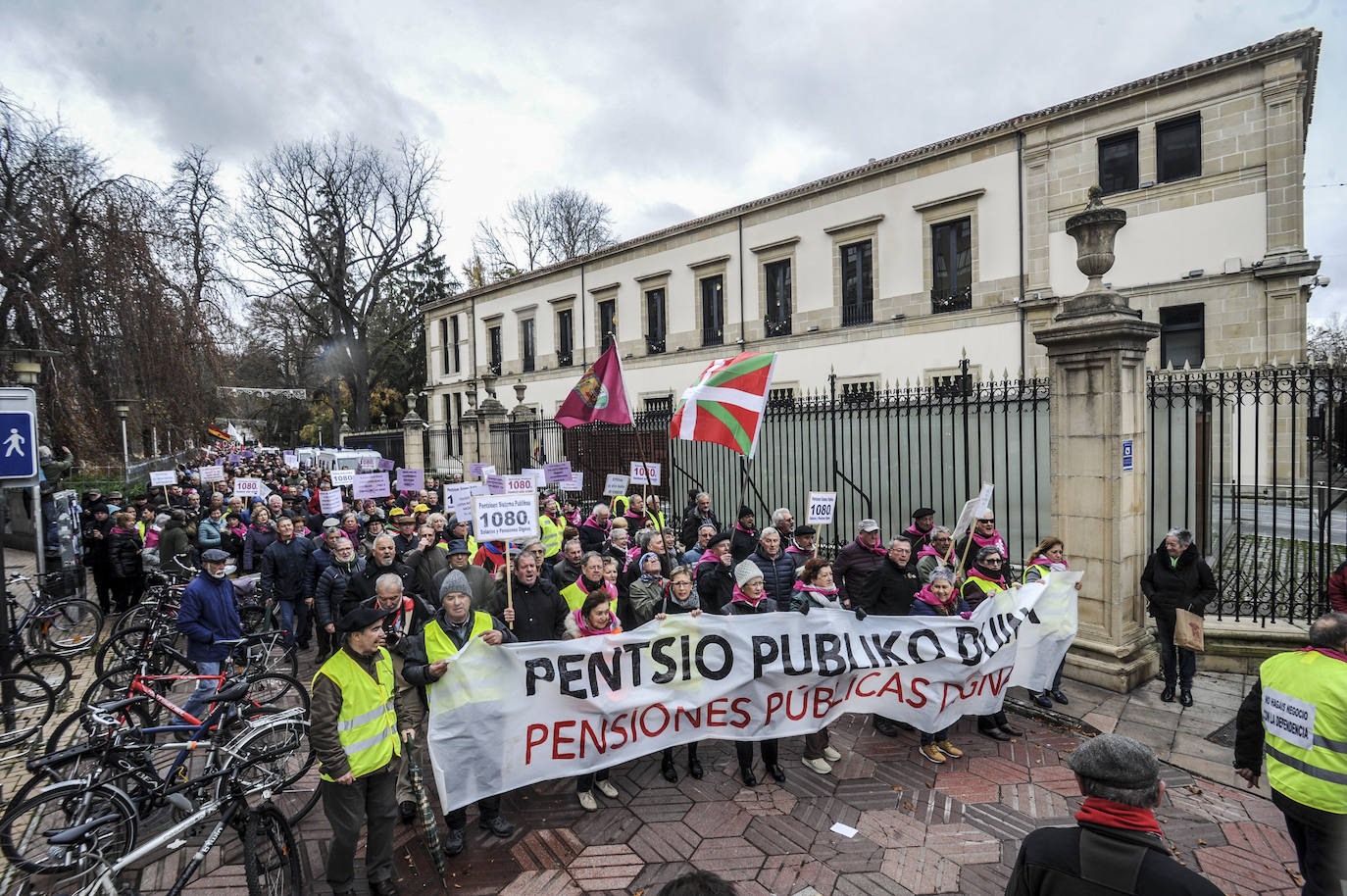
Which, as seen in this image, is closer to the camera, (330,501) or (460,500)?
(460,500)

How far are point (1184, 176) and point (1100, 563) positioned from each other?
16272mm

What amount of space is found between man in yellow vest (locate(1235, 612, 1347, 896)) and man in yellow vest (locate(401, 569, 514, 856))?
4418 millimetres

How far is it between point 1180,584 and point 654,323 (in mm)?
25999

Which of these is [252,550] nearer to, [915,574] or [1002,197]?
[915,574]

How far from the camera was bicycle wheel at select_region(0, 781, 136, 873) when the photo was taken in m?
3.83

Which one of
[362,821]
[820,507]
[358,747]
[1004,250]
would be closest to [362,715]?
[358,747]

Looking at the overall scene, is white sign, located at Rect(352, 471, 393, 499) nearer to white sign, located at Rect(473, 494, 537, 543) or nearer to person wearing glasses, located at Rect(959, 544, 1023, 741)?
white sign, located at Rect(473, 494, 537, 543)

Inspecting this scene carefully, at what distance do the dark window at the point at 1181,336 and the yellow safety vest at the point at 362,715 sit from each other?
19.7 meters

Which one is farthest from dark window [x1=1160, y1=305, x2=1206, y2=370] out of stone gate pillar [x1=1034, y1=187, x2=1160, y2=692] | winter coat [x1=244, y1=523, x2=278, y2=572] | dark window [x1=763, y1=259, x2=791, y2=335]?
winter coat [x1=244, y1=523, x2=278, y2=572]

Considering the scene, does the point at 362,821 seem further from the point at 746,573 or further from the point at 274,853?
the point at 746,573

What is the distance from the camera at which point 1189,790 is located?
4836mm

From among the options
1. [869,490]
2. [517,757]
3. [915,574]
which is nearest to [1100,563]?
[915,574]

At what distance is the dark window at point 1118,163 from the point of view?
1830 centimetres

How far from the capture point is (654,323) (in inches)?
1207
